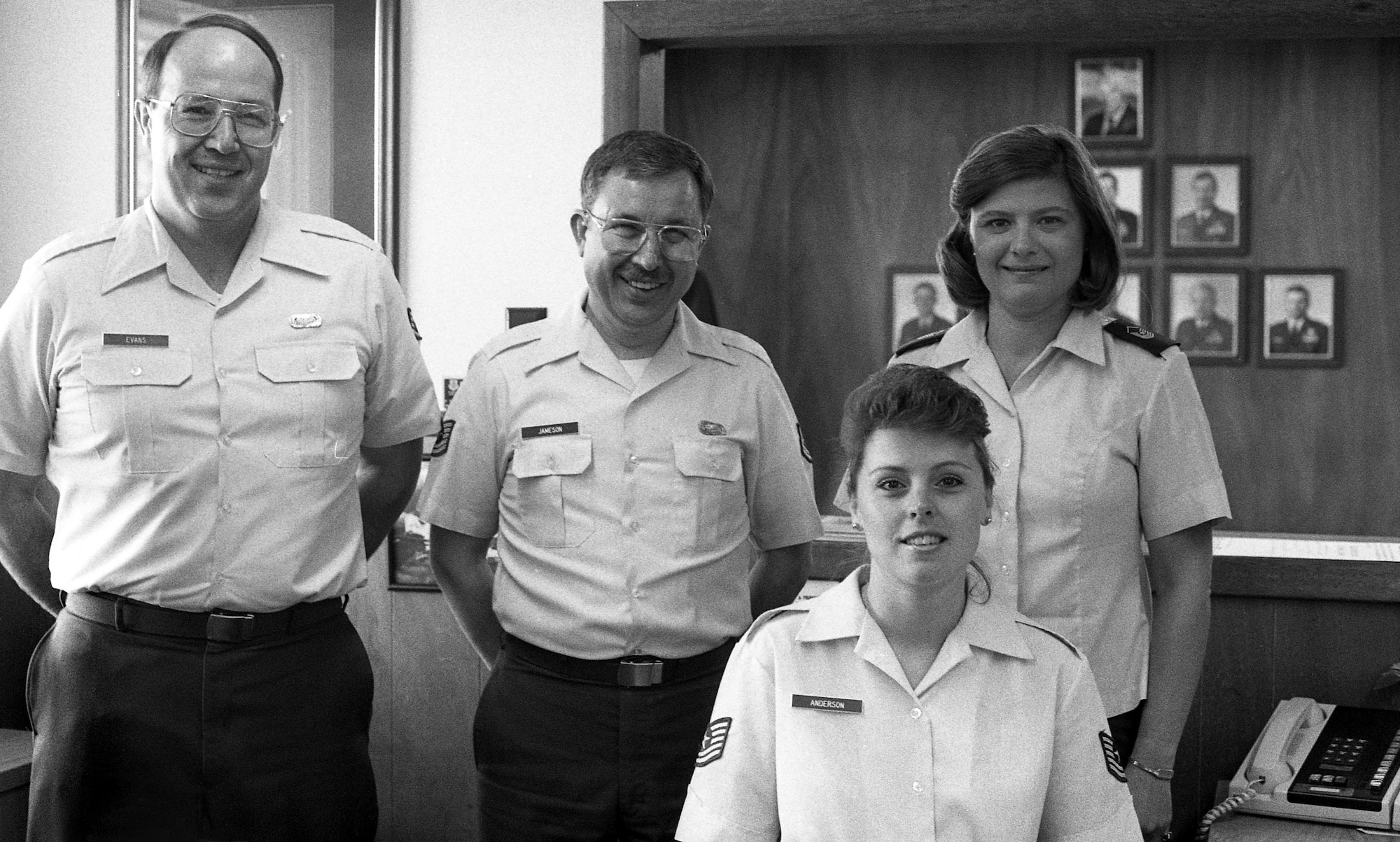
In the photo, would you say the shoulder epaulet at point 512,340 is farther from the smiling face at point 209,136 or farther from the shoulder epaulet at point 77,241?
the shoulder epaulet at point 77,241

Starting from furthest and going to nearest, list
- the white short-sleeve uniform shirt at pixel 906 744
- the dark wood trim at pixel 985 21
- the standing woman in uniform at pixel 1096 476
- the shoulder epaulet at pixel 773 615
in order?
the dark wood trim at pixel 985 21 → the standing woman in uniform at pixel 1096 476 → the shoulder epaulet at pixel 773 615 → the white short-sleeve uniform shirt at pixel 906 744

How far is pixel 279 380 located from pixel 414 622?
132 cm

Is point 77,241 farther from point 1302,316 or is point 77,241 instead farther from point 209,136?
point 1302,316

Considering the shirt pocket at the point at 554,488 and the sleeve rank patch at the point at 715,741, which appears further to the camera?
the shirt pocket at the point at 554,488

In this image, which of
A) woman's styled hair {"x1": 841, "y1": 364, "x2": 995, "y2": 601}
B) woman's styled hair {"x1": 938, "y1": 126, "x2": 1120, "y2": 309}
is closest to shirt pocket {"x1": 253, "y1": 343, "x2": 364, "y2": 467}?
woman's styled hair {"x1": 841, "y1": 364, "x2": 995, "y2": 601}

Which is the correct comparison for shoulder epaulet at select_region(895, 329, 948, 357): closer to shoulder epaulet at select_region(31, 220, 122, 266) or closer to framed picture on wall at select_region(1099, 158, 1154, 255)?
shoulder epaulet at select_region(31, 220, 122, 266)

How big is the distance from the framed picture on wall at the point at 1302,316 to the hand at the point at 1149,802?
1.81m

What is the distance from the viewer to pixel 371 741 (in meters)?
3.47

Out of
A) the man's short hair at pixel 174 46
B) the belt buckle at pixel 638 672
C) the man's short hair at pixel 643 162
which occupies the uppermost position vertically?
the man's short hair at pixel 174 46

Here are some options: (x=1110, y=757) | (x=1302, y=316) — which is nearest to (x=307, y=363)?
(x=1110, y=757)

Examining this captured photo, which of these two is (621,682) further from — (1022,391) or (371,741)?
(371,741)

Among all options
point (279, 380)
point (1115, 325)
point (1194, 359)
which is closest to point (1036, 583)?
point (1115, 325)

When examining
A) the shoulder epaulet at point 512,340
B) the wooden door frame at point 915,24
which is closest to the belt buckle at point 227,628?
the shoulder epaulet at point 512,340

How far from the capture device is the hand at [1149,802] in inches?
78.7
